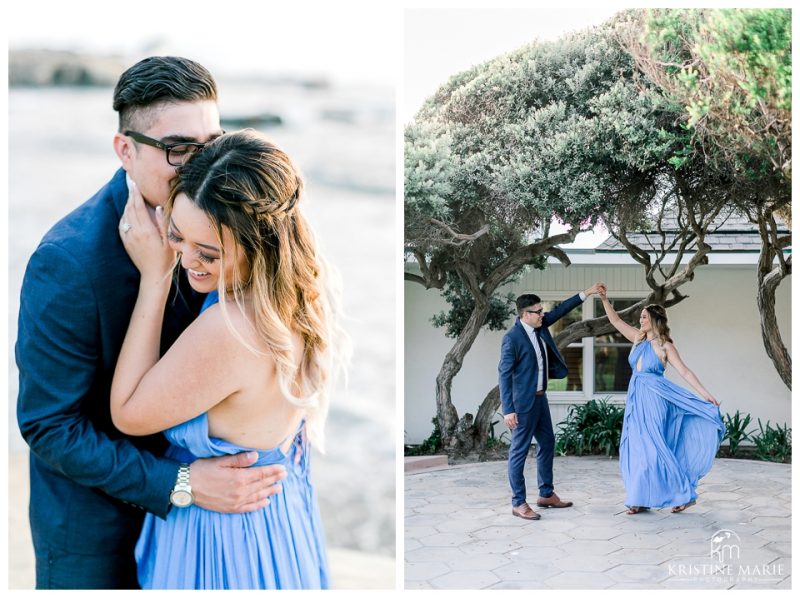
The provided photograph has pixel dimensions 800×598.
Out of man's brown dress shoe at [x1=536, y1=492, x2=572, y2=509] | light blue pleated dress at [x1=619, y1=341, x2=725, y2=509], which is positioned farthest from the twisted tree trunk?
man's brown dress shoe at [x1=536, y1=492, x2=572, y2=509]

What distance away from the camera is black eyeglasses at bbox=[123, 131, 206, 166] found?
2.23 m

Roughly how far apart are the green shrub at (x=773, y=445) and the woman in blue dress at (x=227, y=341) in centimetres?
531

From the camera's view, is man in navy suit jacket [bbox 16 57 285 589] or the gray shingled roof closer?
man in navy suit jacket [bbox 16 57 285 589]

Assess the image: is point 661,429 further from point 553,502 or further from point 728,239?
point 728,239

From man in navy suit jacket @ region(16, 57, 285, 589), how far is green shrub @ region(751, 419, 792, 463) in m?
5.40

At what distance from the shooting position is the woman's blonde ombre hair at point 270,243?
2080 mm

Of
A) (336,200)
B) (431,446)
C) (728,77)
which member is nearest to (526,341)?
(336,200)

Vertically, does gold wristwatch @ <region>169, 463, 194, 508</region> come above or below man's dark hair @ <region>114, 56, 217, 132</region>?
below

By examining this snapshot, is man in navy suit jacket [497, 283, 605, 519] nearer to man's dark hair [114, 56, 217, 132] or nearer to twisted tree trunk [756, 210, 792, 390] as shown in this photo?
twisted tree trunk [756, 210, 792, 390]

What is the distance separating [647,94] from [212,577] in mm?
3129

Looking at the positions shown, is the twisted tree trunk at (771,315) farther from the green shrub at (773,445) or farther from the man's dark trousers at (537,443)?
the man's dark trousers at (537,443)

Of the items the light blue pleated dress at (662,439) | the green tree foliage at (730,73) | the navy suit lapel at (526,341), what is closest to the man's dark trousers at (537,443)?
the navy suit lapel at (526,341)
